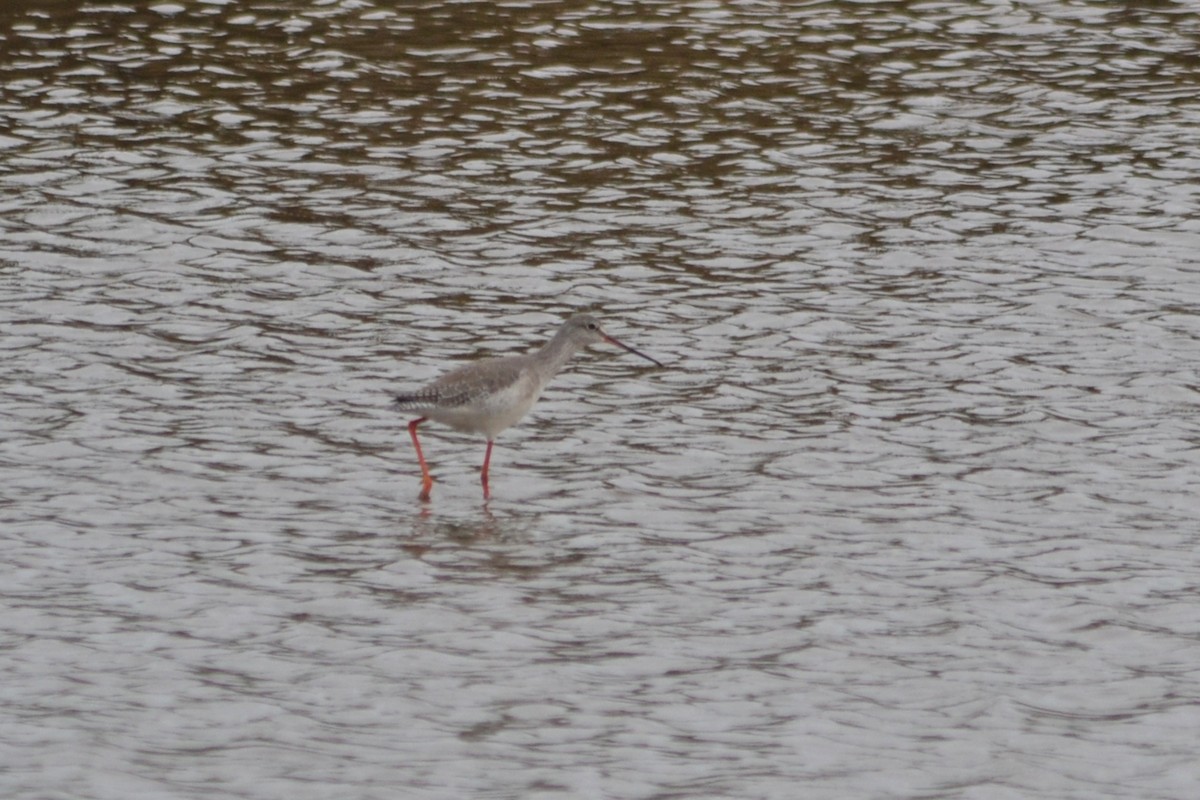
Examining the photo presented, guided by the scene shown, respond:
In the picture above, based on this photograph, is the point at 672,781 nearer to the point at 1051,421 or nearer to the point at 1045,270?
the point at 1051,421

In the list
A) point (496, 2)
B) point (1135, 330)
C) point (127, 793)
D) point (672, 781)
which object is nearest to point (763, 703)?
point (672, 781)

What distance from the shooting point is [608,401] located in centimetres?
1645

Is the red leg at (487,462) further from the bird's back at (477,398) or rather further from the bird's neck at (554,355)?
the bird's neck at (554,355)

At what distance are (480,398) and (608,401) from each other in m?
2.29

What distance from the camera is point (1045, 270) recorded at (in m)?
19.0

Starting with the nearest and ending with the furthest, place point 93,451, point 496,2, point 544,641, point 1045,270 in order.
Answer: point 544,641, point 93,451, point 1045,270, point 496,2

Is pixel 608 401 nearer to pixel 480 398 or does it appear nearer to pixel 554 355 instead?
pixel 554 355

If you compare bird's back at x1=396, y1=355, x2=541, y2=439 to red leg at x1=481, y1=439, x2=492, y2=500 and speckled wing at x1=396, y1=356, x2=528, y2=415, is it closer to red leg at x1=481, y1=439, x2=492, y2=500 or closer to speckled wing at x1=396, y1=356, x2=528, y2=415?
speckled wing at x1=396, y1=356, x2=528, y2=415

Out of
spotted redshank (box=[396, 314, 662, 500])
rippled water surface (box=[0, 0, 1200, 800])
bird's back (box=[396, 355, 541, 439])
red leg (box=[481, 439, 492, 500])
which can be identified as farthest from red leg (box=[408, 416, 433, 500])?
red leg (box=[481, 439, 492, 500])

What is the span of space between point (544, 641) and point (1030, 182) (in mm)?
11355

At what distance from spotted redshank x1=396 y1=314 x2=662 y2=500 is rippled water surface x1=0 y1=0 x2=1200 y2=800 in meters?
0.44

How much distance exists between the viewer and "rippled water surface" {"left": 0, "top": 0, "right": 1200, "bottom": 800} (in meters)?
10.8

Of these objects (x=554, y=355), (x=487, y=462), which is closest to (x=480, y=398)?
(x=487, y=462)

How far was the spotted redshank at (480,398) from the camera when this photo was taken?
14.4m
